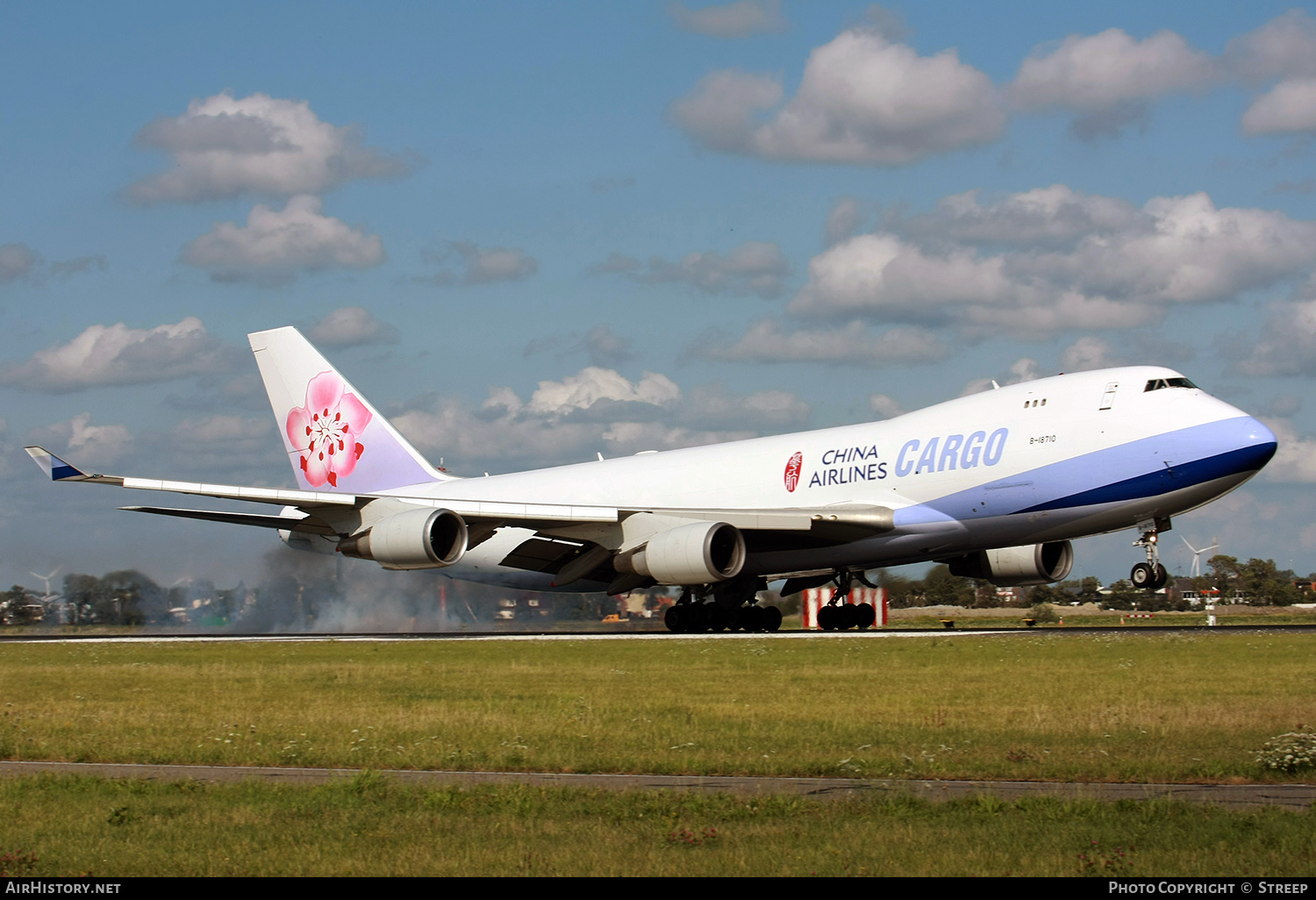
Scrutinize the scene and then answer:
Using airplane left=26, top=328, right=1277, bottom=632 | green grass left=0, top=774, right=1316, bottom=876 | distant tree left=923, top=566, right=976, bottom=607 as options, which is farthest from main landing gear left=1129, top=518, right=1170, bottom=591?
distant tree left=923, top=566, right=976, bottom=607

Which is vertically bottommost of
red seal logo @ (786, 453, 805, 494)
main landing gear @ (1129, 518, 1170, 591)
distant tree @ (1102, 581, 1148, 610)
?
distant tree @ (1102, 581, 1148, 610)

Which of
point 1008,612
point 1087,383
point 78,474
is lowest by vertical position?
point 1008,612

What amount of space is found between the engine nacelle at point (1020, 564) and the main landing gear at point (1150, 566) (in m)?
5.82

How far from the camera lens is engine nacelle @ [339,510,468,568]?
1330 inches

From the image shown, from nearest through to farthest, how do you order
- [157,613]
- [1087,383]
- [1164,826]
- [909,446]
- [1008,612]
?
[1164,826], [1087,383], [909,446], [157,613], [1008,612]

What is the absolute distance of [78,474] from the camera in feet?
106

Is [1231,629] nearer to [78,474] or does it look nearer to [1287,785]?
[1287,785]

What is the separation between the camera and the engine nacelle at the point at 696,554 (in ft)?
108

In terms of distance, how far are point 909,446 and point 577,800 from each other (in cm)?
2453

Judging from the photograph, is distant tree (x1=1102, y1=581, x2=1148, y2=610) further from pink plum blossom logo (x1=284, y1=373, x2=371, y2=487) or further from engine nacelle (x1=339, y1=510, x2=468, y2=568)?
engine nacelle (x1=339, y1=510, x2=468, y2=568)

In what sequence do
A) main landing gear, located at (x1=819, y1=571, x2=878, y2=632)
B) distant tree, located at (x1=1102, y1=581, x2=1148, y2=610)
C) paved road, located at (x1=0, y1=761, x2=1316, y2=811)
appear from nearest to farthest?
paved road, located at (x1=0, y1=761, x2=1316, y2=811) → main landing gear, located at (x1=819, y1=571, x2=878, y2=632) → distant tree, located at (x1=1102, y1=581, x2=1148, y2=610)

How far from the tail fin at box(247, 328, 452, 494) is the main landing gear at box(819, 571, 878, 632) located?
48.7 ft
